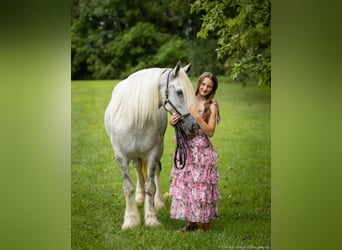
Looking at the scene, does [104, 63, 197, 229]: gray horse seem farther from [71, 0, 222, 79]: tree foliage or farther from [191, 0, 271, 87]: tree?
[191, 0, 271, 87]: tree

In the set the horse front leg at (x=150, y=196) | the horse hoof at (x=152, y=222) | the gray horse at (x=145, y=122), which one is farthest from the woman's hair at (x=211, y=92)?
the horse hoof at (x=152, y=222)

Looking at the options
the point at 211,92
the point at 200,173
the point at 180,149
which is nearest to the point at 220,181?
the point at 200,173

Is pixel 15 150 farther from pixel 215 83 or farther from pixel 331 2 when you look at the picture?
pixel 331 2

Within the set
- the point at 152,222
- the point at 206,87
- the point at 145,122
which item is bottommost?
the point at 152,222

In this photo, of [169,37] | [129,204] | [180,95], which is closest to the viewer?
[180,95]

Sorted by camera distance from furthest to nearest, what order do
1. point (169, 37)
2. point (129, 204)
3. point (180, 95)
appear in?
1. point (169, 37)
2. point (129, 204)
3. point (180, 95)

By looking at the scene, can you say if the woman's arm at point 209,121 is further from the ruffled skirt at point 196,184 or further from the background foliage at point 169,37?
the background foliage at point 169,37

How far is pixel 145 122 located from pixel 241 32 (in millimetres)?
921

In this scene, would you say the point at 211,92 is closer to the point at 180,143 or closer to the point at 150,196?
the point at 180,143

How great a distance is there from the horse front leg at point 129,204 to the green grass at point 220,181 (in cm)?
4

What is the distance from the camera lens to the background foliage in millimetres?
4195

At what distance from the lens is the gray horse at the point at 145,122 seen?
13.3 feet

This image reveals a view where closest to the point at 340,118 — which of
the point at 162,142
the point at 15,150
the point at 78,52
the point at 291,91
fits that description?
the point at 291,91

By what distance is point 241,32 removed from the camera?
423 cm
